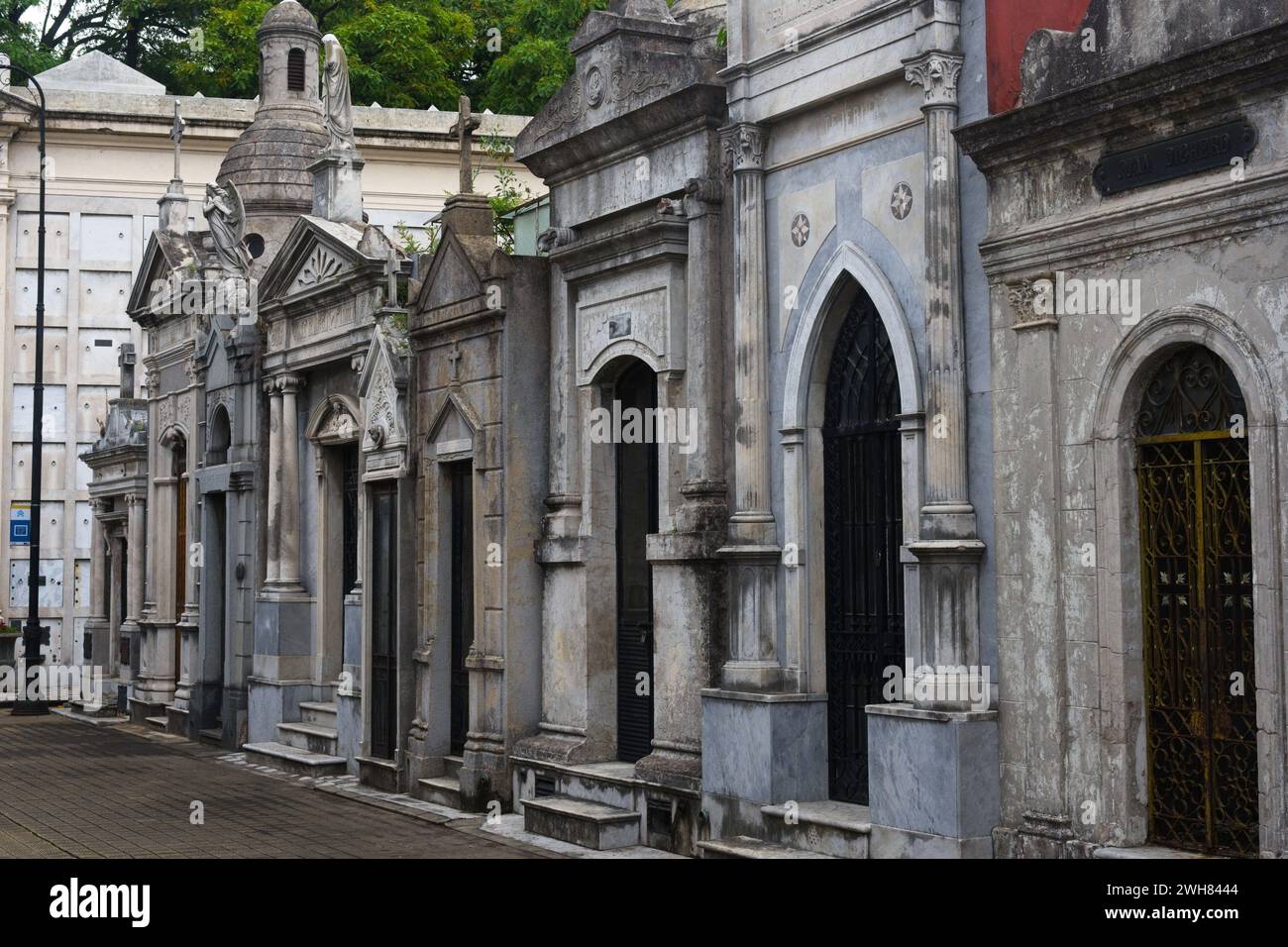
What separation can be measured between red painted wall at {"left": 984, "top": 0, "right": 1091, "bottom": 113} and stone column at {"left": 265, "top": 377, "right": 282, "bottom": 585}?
41.1ft

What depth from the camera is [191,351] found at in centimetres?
2427

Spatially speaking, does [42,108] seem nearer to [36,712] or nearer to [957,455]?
[36,712]

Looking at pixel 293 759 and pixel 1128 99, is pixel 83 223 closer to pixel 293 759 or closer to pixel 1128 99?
pixel 293 759

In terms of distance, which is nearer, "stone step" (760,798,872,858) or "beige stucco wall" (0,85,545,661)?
"stone step" (760,798,872,858)

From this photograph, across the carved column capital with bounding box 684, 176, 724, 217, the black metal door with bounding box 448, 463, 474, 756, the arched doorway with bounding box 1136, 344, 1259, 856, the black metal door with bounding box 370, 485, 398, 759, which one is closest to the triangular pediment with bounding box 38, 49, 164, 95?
the black metal door with bounding box 370, 485, 398, 759

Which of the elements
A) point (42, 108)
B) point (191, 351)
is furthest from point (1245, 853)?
point (42, 108)

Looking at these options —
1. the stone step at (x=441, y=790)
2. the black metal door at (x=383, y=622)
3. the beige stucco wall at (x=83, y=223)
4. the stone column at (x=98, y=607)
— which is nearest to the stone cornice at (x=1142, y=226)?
the stone step at (x=441, y=790)

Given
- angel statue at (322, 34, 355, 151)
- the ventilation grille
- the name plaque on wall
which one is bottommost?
the name plaque on wall

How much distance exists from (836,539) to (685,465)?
160cm

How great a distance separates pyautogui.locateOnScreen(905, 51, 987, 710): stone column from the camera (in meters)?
10.3

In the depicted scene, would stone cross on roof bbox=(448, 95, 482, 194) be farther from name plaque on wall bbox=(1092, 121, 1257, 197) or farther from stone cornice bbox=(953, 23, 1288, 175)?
name plaque on wall bbox=(1092, 121, 1257, 197)

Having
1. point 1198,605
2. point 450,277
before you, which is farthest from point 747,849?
point 450,277

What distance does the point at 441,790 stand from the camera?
15.7 meters

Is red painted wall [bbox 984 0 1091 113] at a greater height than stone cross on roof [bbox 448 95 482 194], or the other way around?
stone cross on roof [bbox 448 95 482 194]
